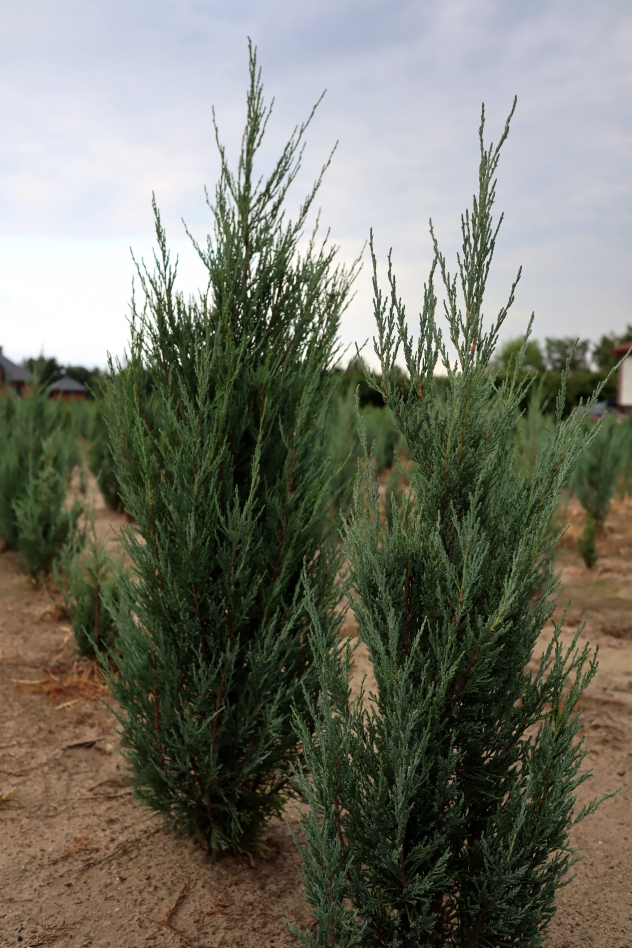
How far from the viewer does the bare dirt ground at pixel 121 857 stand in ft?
9.98

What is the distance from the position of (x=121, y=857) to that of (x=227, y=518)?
184 centimetres

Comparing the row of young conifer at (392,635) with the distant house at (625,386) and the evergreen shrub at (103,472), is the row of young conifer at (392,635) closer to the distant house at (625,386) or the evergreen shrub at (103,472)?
the evergreen shrub at (103,472)

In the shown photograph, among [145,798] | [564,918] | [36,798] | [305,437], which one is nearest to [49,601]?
[36,798]

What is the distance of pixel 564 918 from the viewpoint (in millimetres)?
3221

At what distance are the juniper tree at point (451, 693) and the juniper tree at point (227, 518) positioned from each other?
907 mm

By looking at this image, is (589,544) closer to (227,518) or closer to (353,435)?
(353,435)

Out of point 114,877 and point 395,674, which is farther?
point 114,877

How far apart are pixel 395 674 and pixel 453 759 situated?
327mm

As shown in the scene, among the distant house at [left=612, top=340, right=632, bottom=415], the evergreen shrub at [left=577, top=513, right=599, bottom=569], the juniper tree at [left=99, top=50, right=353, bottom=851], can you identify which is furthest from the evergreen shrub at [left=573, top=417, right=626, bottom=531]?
the distant house at [left=612, top=340, right=632, bottom=415]

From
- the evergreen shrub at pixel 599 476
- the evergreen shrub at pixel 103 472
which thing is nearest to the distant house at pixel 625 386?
the evergreen shrub at pixel 599 476

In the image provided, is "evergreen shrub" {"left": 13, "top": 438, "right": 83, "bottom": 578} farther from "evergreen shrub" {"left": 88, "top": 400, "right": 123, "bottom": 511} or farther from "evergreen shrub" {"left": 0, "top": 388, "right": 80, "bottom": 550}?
"evergreen shrub" {"left": 88, "top": 400, "right": 123, "bottom": 511}

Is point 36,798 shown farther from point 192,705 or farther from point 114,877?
point 192,705

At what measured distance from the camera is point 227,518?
10.7 ft

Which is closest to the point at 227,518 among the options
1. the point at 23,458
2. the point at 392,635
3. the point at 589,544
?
the point at 392,635
